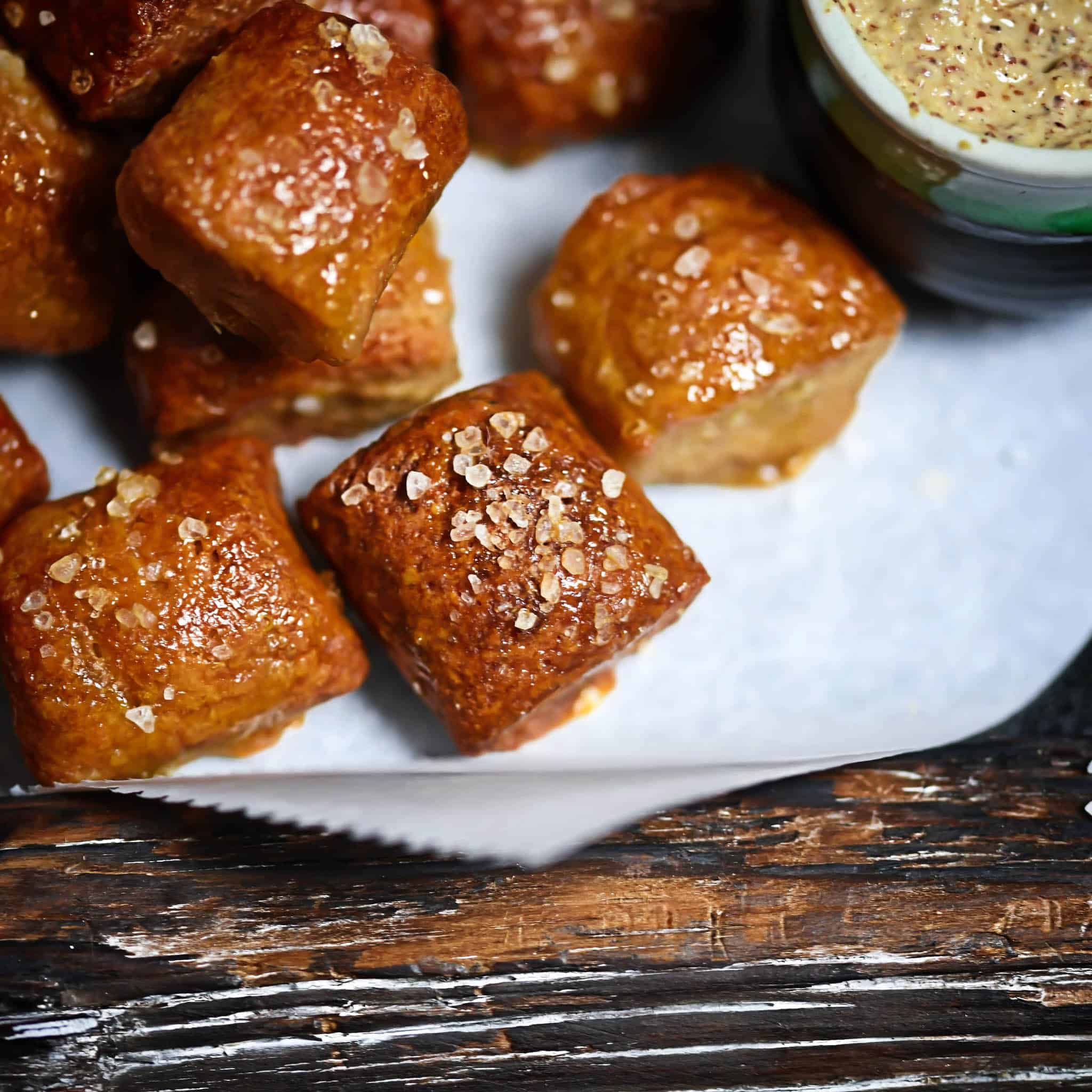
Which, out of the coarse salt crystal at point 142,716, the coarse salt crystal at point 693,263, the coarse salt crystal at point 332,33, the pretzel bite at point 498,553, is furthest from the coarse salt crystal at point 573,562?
the coarse salt crystal at point 332,33

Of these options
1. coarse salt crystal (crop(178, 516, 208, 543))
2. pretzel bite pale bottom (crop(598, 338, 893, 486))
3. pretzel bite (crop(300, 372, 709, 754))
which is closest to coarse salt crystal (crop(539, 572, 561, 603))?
pretzel bite (crop(300, 372, 709, 754))

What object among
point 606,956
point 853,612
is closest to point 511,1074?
point 606,956

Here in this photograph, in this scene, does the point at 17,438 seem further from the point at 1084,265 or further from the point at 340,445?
the point at 1084,265

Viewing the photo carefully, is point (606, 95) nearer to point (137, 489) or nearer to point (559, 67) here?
point (559, 67)

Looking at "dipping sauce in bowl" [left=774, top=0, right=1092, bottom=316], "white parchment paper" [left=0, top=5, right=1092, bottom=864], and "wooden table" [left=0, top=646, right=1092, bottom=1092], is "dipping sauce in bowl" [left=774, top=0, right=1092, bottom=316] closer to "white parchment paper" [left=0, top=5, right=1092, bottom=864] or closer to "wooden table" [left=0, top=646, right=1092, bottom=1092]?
"white parchment paper" [left=0, top=5, right=1092, bottom=864]

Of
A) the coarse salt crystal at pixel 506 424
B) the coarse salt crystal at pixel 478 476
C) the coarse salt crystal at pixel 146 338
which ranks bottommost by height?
the coarse salt crystal at pixel 478 476

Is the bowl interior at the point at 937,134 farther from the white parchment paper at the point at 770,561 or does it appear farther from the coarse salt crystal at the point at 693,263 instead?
the white parchment paper at the point at 770,561
